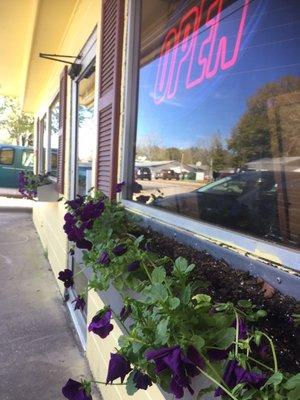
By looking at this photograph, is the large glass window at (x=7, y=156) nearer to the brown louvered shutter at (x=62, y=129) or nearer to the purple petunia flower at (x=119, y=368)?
the brown louvered shutter at (x=62, y=129)

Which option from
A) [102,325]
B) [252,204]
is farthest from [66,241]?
[102,325]

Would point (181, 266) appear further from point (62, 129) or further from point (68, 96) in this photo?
point (62, 129)

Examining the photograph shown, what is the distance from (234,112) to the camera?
82.2 inches

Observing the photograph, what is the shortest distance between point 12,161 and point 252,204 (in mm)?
13683

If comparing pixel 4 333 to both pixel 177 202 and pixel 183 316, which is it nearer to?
pixel 177 202

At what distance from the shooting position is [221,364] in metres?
0.97

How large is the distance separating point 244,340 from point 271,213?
826 mm

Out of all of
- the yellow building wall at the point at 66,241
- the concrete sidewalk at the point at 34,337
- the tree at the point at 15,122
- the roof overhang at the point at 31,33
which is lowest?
the concrete sidewalk at the point at 34,337

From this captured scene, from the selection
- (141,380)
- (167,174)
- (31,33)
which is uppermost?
(31,33)

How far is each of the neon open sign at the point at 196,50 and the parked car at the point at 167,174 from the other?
1.34ft

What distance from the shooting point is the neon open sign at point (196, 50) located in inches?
77.8

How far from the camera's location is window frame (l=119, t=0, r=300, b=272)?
127 cm

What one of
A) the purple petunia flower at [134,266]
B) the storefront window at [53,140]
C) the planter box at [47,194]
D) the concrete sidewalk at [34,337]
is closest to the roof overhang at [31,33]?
the storefront window at [53,140]

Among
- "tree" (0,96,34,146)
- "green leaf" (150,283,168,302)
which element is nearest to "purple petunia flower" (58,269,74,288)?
"green leaf" (150,283,168,302)
